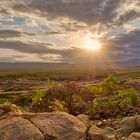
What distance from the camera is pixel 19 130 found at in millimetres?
11508

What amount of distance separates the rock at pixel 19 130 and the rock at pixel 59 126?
0.30 meters

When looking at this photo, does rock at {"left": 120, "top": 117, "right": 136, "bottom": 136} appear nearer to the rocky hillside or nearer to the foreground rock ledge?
the rocky hillside

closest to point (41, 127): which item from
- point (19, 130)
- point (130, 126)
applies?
point (19, 130)

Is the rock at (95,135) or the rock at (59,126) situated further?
the rock at (95,135)

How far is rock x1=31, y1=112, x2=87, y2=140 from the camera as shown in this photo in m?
11.8

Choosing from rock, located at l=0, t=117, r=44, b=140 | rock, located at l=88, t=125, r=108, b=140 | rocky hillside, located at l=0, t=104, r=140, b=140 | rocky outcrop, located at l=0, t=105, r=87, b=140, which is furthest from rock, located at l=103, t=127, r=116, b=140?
rock, located at l=0, t=117, r=44, b=140

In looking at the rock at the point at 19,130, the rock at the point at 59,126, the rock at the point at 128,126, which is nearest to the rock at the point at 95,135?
the rock at the point at 59,126

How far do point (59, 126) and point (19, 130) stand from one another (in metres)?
1.47

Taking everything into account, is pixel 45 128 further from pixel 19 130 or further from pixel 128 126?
pixel 128 126

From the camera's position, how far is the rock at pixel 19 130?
1125 centimetres

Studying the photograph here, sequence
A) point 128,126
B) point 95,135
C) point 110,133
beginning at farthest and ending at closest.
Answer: point 128,126, point 110,133, point 95,135

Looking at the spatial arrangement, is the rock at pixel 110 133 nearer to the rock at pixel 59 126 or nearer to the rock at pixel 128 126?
the rock at pixel 128 126

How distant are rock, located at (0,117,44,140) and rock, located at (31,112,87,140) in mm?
297

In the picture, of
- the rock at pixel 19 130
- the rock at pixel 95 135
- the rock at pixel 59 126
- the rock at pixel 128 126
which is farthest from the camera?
the rock at pixel 128 126
